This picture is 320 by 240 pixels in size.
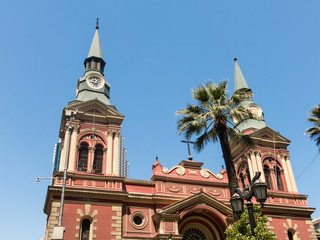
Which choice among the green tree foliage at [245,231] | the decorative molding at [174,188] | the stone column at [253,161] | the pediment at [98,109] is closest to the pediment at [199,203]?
the decorative molding at [174,188]

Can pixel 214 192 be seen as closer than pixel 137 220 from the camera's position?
No

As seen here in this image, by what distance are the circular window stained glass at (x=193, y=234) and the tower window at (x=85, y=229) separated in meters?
7.83

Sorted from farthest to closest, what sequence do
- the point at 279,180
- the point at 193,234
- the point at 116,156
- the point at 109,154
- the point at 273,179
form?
the point at 279,180 → the point at 273,179 → the point at 116,156 → the point at 109,154 → the point at 193,234

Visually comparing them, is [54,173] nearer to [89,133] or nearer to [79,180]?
[79,180]

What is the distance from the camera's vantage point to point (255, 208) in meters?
17.4

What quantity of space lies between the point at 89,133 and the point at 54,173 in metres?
4.67

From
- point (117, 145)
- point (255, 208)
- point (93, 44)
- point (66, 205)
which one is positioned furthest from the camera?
point (93, 44)

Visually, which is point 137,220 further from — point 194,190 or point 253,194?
point 253,194

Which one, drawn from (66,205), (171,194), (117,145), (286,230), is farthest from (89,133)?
(286,230)

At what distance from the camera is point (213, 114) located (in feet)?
64.3

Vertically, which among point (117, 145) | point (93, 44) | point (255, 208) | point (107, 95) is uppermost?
point (93, 44)

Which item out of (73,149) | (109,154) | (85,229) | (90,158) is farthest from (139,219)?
(73,149)

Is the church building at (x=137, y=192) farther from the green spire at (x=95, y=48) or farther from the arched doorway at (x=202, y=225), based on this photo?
the green spire at (x=95, y=48)

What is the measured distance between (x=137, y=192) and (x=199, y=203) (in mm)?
5104
